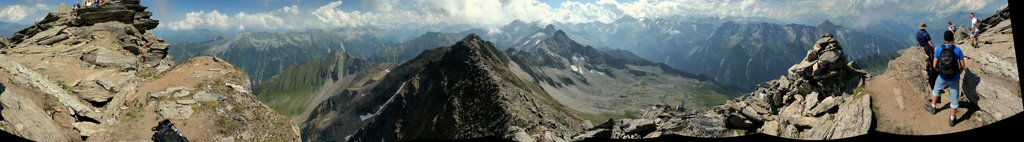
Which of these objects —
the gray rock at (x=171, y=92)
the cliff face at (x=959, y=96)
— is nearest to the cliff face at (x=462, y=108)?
the gray rock at (x=171, y=92)

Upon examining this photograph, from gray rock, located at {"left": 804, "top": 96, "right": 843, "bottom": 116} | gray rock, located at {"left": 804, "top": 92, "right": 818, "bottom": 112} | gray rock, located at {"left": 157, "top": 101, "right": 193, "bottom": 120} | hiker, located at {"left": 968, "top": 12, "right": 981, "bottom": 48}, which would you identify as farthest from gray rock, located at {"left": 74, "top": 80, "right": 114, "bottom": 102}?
hiker, located at {"left": 968, "top": 12, "right": 981, "bottom": 48}

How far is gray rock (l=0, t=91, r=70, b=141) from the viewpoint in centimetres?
1777

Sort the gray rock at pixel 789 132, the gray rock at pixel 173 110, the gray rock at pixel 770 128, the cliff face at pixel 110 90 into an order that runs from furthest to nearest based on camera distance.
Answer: the gray rock at pixel 173 110 → the cliff face at pixel 110 90 → the gray rock at pixel 770 128 → the gray rock at pixel 789 132

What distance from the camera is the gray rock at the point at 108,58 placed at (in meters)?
35.4

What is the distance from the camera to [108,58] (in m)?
36.7

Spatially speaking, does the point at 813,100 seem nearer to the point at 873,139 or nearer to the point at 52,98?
the point at 873,139

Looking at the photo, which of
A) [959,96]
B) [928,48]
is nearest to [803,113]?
[928,48]

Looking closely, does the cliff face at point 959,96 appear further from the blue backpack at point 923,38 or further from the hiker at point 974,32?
the hiker at point 974,32

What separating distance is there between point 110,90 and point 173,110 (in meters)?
5.41

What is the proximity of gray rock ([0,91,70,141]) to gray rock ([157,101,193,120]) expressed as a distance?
6.07 metres

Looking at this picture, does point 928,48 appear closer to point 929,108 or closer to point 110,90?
point 929,108

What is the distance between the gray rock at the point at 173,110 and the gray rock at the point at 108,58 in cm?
1091

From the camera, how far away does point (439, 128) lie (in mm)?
105625

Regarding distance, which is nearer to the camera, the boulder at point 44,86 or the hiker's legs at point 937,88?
the hiker's legs at point 937,88
